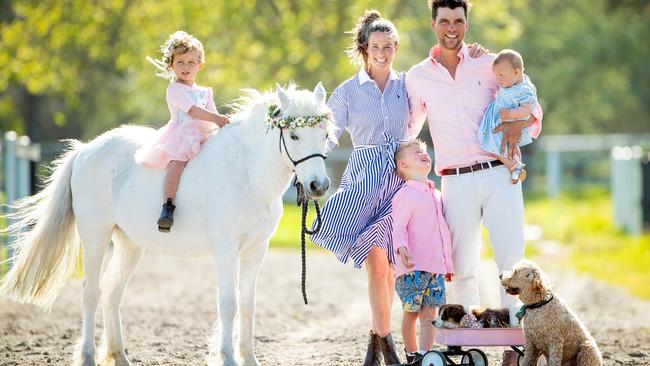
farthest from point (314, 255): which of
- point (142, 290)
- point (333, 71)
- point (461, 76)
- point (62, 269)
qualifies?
point (461, 76)

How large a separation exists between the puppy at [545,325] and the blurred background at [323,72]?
6.13m

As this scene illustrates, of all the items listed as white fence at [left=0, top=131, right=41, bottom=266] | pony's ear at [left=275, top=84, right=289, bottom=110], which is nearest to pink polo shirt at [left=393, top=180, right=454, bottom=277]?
pony's ear at [left=275, top=84, right=289, bottom=110]

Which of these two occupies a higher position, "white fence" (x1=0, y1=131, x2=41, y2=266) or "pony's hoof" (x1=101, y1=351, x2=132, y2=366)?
"white fence" (x1=0, y1=131, x2=41, y2=266)

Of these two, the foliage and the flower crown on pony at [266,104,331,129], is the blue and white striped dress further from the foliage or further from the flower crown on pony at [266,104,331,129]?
the foliage

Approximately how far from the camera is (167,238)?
7.03 meters

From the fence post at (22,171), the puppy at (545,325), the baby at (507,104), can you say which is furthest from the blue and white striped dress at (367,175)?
the fence post at (22,171)

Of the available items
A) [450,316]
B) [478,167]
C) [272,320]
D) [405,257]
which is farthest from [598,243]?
[450,316]

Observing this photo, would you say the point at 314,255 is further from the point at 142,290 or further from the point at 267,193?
the point at 267,193

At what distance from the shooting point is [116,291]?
295 inches

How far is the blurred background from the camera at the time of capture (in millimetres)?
17000

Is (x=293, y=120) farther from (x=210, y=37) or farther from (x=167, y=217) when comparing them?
(x=210, y=37)

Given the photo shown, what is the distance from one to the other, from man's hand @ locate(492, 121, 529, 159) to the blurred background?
5757 mm

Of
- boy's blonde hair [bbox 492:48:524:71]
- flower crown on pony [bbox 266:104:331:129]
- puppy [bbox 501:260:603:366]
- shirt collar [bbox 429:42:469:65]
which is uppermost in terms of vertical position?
shirt collar [bbox 429:42:469:65]

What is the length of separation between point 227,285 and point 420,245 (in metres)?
1.19
